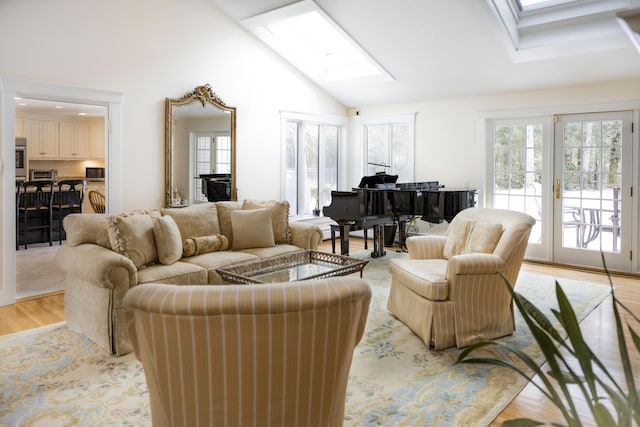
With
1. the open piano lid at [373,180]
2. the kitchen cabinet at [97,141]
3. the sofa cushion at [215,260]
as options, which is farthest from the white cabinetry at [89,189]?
the sofa cushion at [215,260]

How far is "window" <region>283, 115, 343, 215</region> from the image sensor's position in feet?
23.7

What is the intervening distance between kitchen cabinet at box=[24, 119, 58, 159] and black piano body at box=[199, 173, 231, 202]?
589 centimetres

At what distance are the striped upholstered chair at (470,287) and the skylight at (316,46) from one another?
354cm

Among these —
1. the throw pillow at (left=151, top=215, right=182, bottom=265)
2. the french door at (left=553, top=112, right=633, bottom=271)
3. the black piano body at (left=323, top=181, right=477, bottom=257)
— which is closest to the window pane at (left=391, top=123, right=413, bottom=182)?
the black piano body at (left=323, top=181, right=477, bottom=257)

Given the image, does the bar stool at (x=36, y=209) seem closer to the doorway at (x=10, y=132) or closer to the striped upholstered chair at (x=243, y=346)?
the doorway at (x=10, y=132)

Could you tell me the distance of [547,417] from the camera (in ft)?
7.63

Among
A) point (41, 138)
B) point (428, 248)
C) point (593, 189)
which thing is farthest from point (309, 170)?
point (41, 138)

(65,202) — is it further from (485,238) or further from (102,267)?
(485,238)

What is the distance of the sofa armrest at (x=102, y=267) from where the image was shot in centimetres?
307

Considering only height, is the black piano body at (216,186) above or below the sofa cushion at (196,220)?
above

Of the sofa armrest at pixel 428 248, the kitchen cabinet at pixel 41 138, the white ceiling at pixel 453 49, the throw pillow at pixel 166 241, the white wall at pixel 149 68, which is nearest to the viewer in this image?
the throw pillow at pixel 166 241

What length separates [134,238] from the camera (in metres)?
3.57

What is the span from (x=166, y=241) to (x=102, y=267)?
0.74 metres

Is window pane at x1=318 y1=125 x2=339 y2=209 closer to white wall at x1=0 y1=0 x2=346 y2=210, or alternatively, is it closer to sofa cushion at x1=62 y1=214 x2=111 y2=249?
white wall at x1=0 y1=0 x2=346 y2=210
